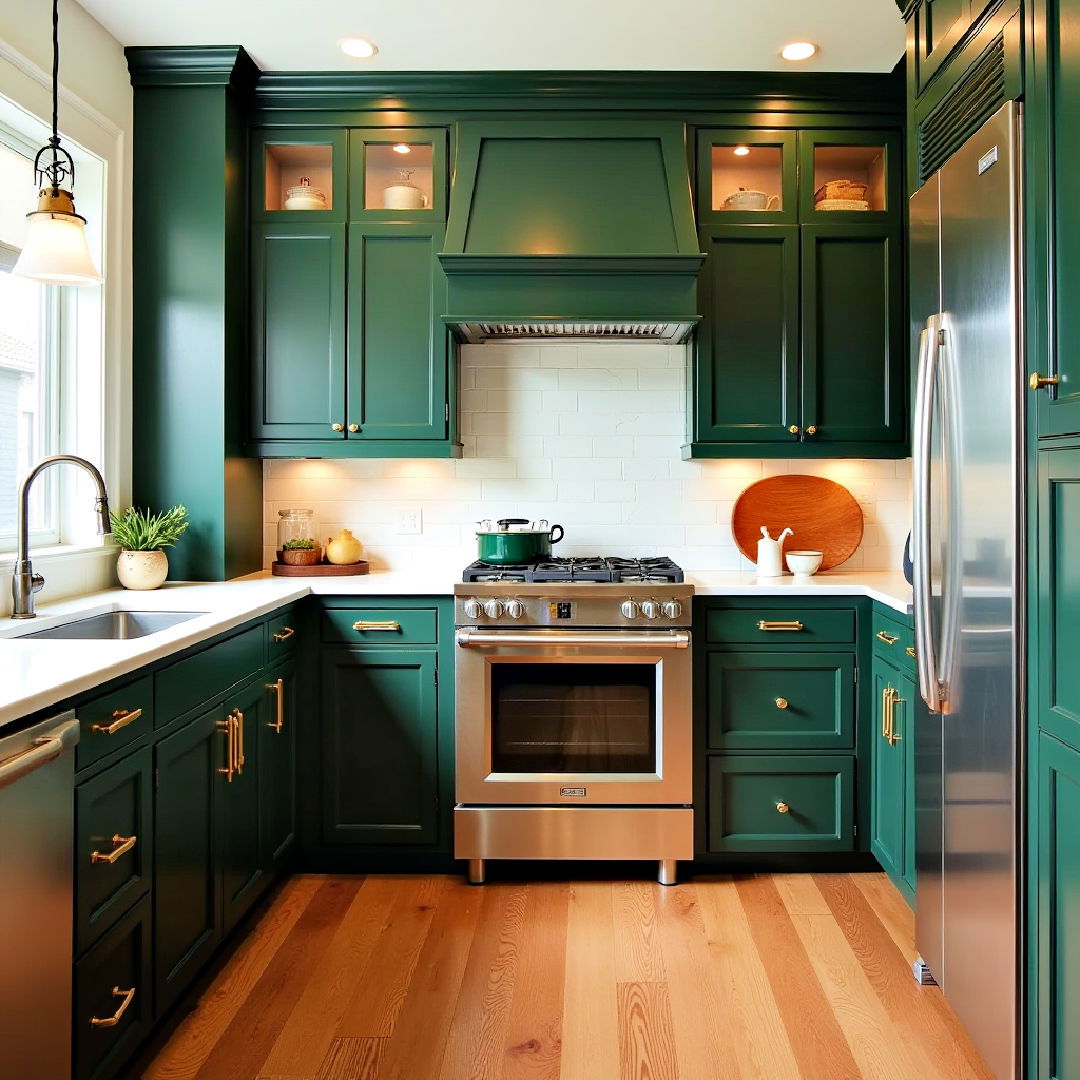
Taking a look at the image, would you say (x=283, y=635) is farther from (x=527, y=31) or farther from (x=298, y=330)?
(x=527, y=31)

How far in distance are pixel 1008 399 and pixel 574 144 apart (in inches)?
80.3

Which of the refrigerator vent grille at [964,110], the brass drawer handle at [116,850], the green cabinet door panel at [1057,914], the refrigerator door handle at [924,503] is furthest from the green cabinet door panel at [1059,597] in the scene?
the brass drawer handle at [116,850]

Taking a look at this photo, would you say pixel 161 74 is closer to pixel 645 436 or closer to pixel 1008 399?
pixel 645 436

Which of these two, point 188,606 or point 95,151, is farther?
point 95,151

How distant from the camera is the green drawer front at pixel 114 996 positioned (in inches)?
64.6

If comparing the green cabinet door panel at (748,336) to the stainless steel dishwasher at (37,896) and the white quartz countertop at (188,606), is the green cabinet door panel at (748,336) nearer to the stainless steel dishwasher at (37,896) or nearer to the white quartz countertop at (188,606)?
the white quartz countertop at (188,606)

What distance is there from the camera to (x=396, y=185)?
11.2ft

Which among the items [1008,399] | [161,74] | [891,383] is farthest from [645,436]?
[161,74]

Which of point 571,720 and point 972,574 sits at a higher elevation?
point 972,574

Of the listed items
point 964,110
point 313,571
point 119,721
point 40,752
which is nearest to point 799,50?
point 964,110

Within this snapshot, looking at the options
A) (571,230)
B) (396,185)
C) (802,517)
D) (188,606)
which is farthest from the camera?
(802,517)

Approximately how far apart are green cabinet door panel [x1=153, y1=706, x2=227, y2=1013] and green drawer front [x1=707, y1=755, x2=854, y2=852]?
1585mm

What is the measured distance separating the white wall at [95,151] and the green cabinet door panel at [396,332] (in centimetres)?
77

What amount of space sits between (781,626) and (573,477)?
1045 millimetres
